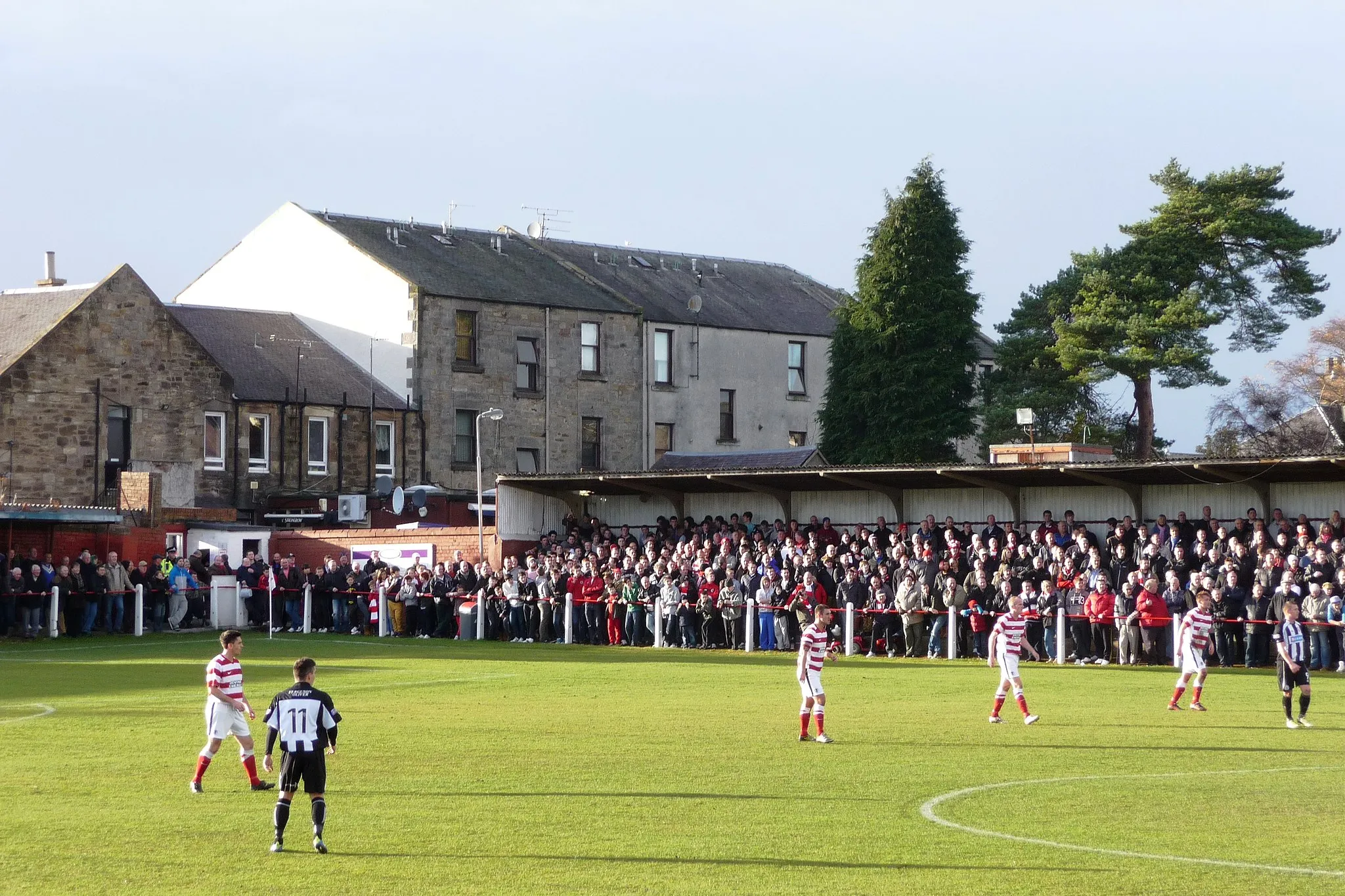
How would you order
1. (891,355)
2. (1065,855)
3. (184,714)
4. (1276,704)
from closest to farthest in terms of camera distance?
(1065,855), (184,714), (1276,704), (891,355)

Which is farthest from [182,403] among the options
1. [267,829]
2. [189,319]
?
[267,829]

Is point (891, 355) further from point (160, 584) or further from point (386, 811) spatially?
point (386, 811)

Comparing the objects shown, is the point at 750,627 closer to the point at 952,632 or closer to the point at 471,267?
the point at 952,632

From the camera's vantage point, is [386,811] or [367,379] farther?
[367,379]

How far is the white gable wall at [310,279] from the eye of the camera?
58312 mm

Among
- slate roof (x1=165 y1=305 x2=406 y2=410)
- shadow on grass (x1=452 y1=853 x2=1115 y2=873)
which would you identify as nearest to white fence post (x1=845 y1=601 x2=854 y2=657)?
shadow on grass (x1=452 y1=853 x2=1115 y2=873)

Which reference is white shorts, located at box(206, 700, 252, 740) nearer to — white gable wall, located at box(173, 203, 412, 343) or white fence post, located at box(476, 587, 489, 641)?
white fence post, located at box(476, 587, 489, 641)

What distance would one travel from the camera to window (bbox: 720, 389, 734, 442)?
64.6m

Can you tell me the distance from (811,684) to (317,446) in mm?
38821

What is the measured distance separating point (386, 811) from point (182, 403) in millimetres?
40258

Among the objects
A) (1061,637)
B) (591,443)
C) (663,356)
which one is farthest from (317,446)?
(1061,637)

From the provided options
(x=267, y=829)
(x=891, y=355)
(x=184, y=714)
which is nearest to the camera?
(x=267, y=829)

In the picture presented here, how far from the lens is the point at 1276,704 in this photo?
24.8 m

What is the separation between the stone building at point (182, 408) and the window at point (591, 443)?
6.30 m
